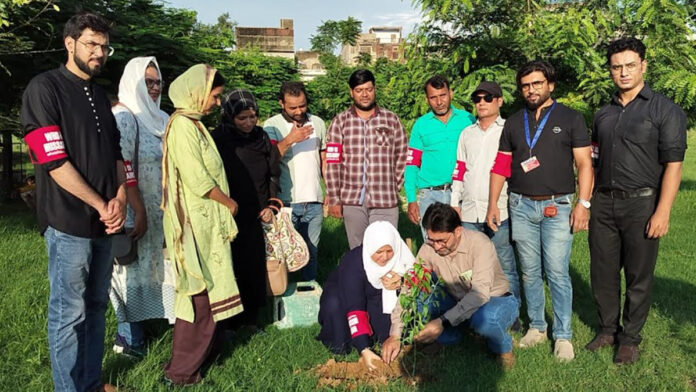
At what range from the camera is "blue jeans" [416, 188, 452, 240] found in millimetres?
4520

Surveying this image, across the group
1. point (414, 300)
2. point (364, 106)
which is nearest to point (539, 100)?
point (364, 106)

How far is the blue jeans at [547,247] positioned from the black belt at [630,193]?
27 centimetres

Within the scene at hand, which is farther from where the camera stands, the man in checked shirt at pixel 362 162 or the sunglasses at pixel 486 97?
the man in checked shirt at pixel 362 162

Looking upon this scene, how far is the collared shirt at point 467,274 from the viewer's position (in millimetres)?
3516

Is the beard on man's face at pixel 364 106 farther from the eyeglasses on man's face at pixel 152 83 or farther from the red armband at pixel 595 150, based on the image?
the red armband at pixel 595 150

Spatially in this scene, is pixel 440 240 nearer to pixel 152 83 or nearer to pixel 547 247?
pixel 547 247

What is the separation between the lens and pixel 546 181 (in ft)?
11.9

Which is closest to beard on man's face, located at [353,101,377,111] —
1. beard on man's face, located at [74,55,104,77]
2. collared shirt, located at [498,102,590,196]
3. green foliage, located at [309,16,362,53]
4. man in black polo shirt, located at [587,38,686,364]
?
collared shirt, located at [498,102,590,196]

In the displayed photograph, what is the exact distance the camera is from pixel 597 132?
3699 mm

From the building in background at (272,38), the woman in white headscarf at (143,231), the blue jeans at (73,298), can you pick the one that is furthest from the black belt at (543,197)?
the building in background at (272,38)

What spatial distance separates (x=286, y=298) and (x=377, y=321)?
91 cm

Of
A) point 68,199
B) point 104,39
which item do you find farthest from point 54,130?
point 104,39

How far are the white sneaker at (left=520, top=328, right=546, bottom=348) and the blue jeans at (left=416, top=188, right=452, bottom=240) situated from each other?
1.12 meters

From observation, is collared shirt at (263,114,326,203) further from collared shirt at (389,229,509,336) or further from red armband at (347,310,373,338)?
red armband at (347,310,373,338)
